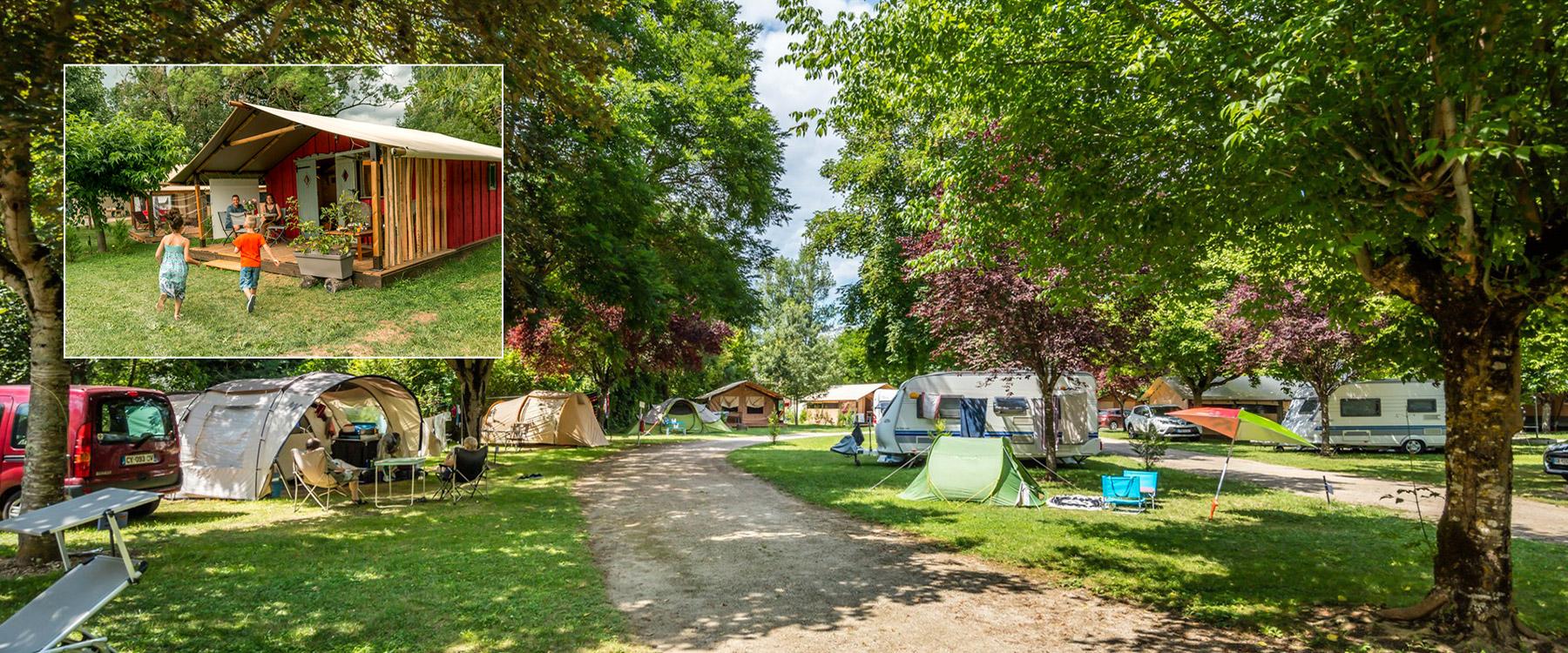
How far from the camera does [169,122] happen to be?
6.15m

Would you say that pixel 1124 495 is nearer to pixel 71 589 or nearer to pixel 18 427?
pixel 71 589

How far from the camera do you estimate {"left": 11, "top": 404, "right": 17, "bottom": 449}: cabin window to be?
8.81 metres

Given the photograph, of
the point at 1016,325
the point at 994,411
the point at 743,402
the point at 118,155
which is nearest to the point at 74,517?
the point at 118,155

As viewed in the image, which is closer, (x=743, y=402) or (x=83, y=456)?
(x=83, y=456)

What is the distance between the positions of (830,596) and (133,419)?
8739 mm

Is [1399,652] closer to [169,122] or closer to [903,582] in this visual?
[903,582]

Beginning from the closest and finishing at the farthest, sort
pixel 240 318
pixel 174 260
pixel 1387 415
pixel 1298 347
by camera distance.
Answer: pixel 174 260, pixel 240 318, pixel 1298 347, pixel 1387 415

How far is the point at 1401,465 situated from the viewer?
19.0m

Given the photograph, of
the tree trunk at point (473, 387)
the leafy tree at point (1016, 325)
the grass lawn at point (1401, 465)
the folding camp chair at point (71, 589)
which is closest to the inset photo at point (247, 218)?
the folding camp chair at point (71, 589)

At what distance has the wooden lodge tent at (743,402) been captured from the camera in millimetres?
43250

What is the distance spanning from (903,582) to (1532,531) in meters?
8.22

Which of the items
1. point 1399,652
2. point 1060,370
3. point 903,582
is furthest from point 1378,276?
point 1060,370

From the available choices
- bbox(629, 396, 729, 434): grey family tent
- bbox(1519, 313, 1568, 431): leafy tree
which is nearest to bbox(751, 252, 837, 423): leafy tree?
bbox(629, 396, 729, 434): grey family tent

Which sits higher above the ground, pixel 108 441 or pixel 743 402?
pixel 108 441
